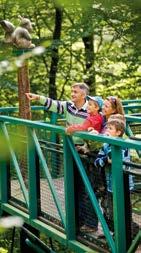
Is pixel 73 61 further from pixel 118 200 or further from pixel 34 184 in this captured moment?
pixel 118 200

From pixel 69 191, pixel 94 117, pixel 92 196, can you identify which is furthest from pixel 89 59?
pixel 92 196

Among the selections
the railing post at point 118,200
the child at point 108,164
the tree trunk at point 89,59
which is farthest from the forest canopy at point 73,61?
the railing post at point 118,200

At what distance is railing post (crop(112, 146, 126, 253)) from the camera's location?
3770 millimetres

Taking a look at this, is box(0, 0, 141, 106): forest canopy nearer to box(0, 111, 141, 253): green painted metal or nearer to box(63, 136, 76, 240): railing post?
box(0, 111, 141, 253): green painted metal

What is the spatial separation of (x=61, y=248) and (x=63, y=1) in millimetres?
9077

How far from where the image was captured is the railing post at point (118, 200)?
12.4 feet

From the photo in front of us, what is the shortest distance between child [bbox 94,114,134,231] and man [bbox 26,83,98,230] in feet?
0.86

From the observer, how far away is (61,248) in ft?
32.7

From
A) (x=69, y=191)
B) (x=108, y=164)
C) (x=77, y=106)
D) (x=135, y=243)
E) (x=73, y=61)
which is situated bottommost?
(x=135, y=243)

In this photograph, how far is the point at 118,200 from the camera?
386 centimetres

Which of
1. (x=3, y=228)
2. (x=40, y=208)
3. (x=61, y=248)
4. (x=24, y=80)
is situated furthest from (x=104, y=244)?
(x=61, y=248)

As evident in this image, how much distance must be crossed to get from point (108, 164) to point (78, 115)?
1031 mm

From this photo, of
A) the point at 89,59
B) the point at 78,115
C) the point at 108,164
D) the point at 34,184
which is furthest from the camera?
the point at 89,59

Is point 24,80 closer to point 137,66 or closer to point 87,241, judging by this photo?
point 87,241
